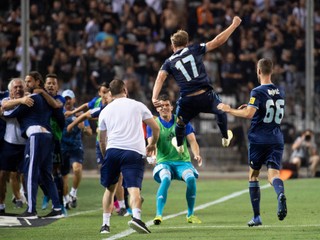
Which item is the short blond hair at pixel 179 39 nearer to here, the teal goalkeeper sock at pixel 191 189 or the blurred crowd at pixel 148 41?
the teal goalkeeper sock at pixel 191 189

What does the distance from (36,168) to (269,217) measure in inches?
147

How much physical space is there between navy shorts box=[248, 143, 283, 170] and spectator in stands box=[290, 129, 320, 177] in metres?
14.3

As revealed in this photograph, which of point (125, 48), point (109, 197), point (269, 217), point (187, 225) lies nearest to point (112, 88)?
point (109, 197)

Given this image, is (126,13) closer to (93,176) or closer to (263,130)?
(93,176)

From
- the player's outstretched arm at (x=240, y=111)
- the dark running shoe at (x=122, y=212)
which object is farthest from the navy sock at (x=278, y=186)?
the dark running shoe at (x=122, y=212)

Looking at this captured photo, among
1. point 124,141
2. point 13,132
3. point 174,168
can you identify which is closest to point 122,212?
point 174,168

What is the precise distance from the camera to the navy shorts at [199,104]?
1541 centimetres

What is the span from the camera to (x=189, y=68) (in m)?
15.3

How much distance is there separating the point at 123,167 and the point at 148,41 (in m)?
19.0

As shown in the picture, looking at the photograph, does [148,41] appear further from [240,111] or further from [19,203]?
[240,111]

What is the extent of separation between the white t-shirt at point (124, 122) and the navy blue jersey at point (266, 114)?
1.50 meters

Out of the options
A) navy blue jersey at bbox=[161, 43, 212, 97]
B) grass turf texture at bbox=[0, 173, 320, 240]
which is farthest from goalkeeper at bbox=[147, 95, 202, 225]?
navy blue jersey at bbox=[161, 43, 212, 97]

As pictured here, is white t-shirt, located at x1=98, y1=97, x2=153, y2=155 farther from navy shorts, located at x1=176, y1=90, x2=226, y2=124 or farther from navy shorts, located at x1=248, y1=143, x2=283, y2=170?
navy shorts, located at x1=248, y1=143, x2=283, y2=170

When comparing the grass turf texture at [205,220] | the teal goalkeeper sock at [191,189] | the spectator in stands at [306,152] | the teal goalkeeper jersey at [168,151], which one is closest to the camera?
the grass turf texture at [205,220]
